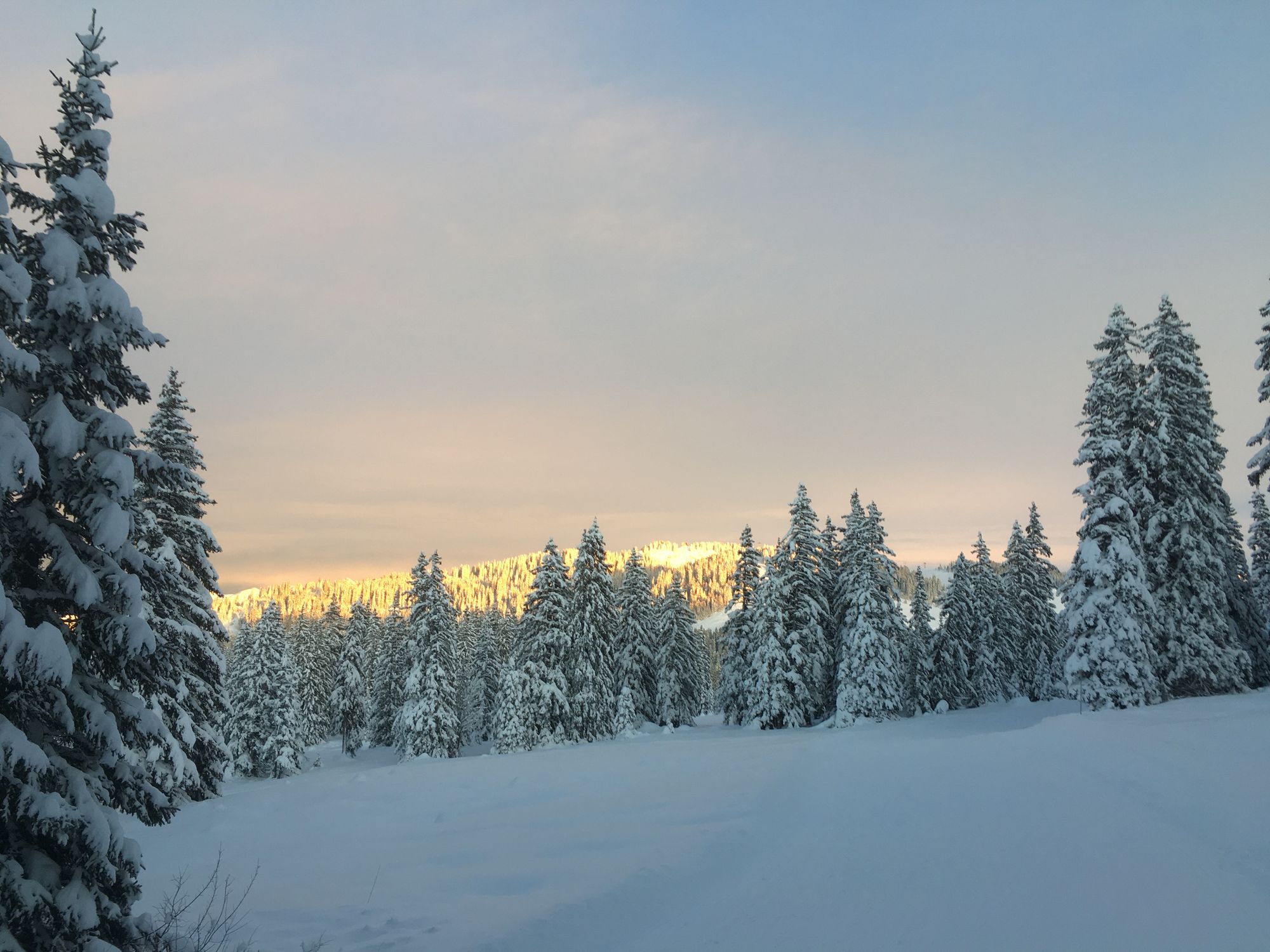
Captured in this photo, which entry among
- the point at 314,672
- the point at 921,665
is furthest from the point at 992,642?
the point at 314,672

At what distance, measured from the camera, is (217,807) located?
18.4m

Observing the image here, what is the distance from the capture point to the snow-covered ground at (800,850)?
9.47 metres

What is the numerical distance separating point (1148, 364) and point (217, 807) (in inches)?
1553

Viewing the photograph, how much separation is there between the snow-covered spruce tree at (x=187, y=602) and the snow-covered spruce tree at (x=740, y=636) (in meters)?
33.5

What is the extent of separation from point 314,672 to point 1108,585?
234 feet

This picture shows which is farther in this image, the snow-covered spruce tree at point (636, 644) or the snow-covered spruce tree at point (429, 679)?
the snow-covered spruce tree at point (636, 644)

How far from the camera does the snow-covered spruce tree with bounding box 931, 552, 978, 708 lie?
50.2 meters

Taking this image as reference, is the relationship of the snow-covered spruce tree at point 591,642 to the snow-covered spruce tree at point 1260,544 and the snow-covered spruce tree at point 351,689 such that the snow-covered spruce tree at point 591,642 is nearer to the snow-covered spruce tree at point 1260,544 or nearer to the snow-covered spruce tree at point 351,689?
the snow-covered spruce tree at point 351,689

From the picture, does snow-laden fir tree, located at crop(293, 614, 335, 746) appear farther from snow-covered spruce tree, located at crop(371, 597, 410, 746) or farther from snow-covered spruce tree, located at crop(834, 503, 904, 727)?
snow-covered spruce tree, located at crop(834, 503, 904, 727)

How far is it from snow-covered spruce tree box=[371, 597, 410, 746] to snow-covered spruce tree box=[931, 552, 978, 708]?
45098 mm

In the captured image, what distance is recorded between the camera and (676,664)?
5169cm

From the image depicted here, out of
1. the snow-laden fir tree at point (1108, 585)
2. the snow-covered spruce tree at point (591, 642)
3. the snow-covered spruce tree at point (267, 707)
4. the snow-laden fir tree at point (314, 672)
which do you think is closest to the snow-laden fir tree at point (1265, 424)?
the snow-laden fir tree at point (1108, 585)

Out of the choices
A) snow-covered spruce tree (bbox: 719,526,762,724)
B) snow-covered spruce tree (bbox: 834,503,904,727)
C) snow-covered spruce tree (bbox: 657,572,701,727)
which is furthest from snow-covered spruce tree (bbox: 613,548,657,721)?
snow-covered spruce tree (bbox: 834,503,904,727)

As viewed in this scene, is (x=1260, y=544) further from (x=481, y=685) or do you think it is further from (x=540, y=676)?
(x=481, y=685)
